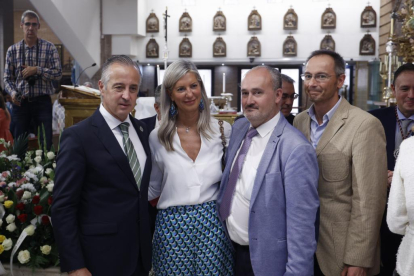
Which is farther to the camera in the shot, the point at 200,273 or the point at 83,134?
the point at 200,273

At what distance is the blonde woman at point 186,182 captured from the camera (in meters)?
2.46

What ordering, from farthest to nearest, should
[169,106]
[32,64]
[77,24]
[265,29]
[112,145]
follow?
[265,29] → [77,24] → [32,64] → [169,106] → [112,145]

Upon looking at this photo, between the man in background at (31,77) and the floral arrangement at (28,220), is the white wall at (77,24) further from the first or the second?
the floral arrangement at (28,220)

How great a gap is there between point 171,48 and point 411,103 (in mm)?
12809

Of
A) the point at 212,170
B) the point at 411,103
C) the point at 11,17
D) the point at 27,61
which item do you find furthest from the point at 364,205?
the point at 11,17

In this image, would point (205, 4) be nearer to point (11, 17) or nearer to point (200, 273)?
point (11, 17)

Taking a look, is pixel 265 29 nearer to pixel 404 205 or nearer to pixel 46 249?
pixel 46 249

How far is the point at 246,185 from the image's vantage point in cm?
234

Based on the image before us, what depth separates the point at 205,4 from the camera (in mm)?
15258

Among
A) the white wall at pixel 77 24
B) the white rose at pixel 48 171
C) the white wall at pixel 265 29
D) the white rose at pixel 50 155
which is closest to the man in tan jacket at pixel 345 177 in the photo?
the white rose at pixel 48 171

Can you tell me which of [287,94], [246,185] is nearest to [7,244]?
[246,185]

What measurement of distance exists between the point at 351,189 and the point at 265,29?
13.2 metres

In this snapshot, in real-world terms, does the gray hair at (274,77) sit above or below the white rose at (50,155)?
above

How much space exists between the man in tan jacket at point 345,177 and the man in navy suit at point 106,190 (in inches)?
37.5
